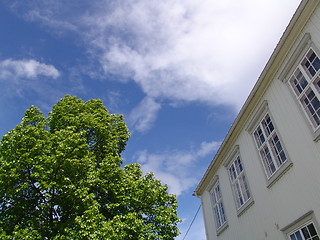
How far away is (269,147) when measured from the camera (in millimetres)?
8125

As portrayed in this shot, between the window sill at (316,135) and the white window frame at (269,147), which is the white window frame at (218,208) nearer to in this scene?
the white window frame at (269,147)

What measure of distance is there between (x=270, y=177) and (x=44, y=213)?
8.64m

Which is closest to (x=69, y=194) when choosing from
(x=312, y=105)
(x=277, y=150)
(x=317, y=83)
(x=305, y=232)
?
(x=277, y=150)

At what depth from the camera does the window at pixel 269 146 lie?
7.78 meters

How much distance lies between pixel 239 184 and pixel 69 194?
673 cm

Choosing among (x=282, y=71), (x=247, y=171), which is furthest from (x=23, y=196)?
(x=282, y=71)

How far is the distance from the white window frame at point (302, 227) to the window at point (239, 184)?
2244 millimetres

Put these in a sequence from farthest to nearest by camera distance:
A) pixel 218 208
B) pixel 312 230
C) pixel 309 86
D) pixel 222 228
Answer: pixel 218 208 < pixel 222 228 < pixel 309 86 < pixel 312 230

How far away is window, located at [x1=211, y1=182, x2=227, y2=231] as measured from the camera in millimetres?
11767

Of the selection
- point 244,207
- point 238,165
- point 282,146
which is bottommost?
point 244,207

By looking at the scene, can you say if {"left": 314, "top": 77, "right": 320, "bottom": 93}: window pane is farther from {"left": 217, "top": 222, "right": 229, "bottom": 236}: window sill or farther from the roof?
{"left": 217, "top": 222, "right": 229, "bottom": 236}: window sill

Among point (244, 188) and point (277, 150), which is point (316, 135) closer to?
point (277, 150)

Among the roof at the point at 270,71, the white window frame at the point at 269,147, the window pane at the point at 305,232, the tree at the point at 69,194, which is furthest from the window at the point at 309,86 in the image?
the tree at the point at 69,194

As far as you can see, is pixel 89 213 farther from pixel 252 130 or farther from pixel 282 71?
pixel 282 71
